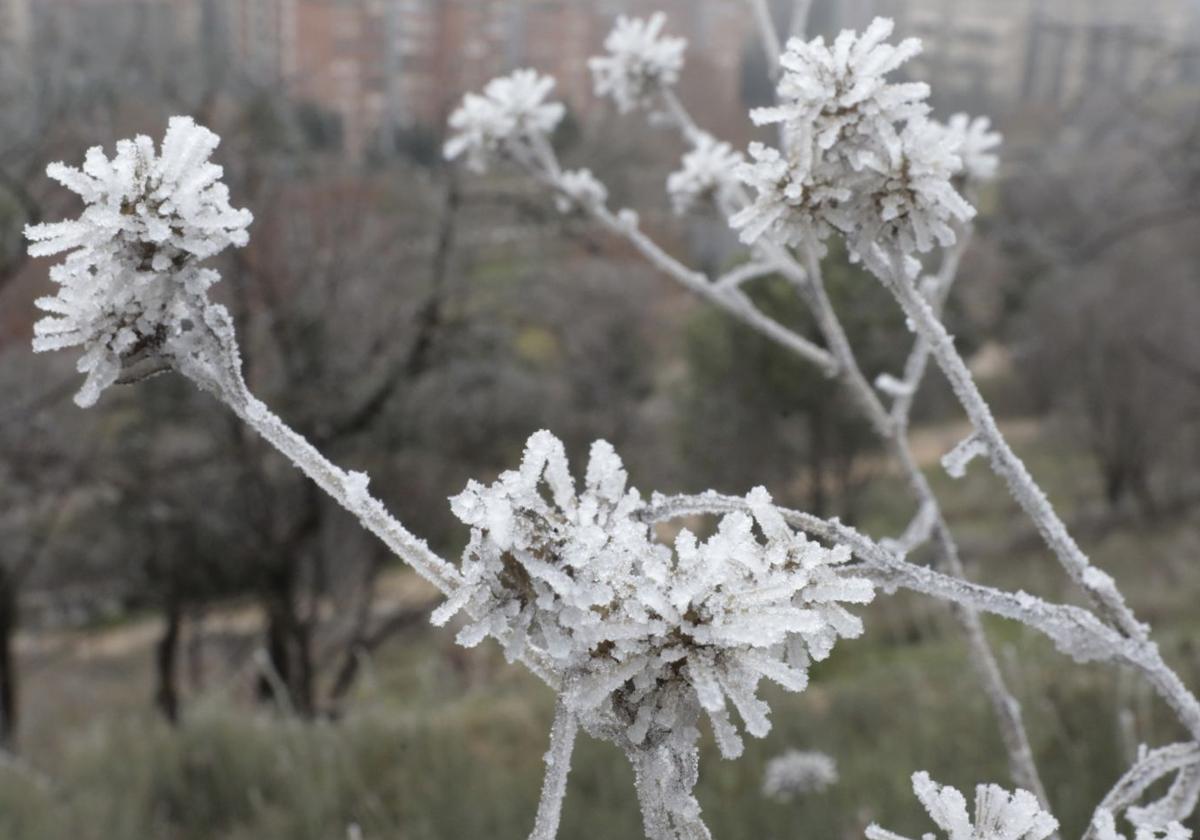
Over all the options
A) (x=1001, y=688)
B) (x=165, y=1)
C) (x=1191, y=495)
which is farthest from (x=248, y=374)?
(x=1191, y=495)

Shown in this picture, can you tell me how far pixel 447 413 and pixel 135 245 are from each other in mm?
12678

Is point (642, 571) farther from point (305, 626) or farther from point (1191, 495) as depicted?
point (1191, 495)

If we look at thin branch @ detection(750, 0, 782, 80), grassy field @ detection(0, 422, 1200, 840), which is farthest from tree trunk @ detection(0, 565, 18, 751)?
thin branch @ detection(750, 0, 782, 80)

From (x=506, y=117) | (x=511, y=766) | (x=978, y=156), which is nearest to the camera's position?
(x=978, y=156)

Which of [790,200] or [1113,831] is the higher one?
[790,200]

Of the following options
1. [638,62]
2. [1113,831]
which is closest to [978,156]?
[638,62]

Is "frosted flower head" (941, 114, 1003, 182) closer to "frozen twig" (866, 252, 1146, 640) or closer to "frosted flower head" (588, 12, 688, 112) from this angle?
"frosted flower head" (588, 12, 688, 112)

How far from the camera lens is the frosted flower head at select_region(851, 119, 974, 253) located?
100cm

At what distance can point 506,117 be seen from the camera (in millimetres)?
2199

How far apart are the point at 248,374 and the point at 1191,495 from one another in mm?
19079

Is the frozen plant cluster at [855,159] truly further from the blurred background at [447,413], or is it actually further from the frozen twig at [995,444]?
the blurred background at [447,413]

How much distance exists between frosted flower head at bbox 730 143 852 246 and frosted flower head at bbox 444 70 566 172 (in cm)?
122

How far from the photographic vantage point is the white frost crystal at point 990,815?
73 cm

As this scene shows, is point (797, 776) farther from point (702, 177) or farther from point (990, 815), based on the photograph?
point (990, 815)
